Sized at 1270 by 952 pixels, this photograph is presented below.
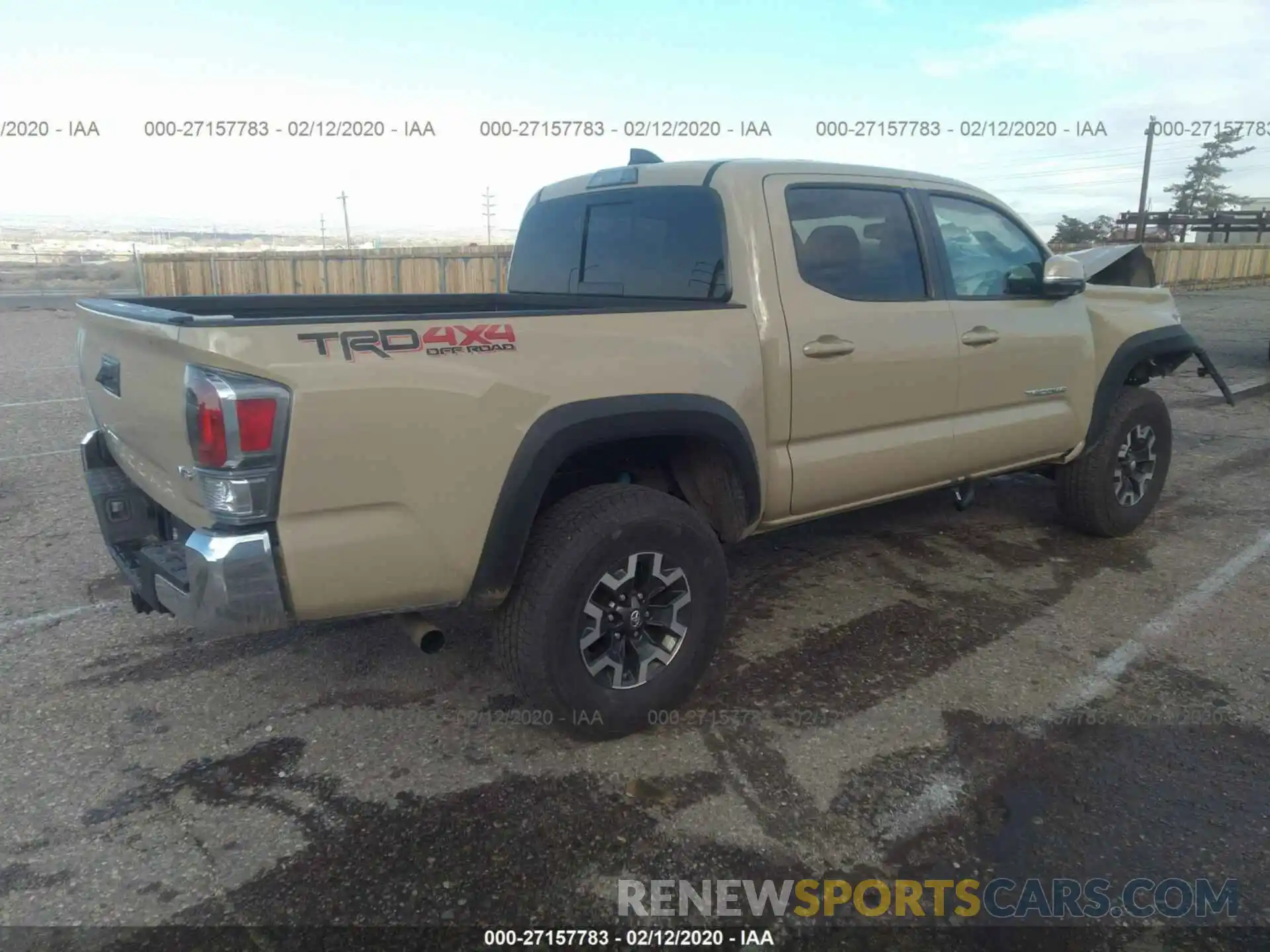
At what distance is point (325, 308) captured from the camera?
4.16 metres

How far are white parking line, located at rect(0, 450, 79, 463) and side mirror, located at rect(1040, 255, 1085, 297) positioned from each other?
7.02 metres

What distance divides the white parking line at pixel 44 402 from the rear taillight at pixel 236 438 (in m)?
8.66

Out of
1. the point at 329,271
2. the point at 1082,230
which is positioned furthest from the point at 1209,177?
the point at 329,271

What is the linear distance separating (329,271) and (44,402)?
19.4m

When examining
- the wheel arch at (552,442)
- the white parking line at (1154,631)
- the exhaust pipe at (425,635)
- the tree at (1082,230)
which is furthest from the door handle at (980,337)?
the tree at (1082,230)

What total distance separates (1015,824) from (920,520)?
3153 millimetres

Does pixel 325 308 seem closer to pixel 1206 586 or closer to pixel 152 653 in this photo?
pixel 152 653

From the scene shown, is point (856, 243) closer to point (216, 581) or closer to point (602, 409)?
point (602, 409)

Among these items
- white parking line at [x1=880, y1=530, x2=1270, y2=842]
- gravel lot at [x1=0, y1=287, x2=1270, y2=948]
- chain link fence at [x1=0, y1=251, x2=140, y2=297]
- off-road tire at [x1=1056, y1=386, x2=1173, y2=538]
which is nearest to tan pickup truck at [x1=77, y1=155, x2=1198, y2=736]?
off-road tire at [x1=1056, y1=386, x2=1173, y2=538]

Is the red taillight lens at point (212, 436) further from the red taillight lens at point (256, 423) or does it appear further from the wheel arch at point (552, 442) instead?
the wheel arch at point (552, 442)

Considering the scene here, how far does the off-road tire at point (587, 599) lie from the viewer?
9.77 ft

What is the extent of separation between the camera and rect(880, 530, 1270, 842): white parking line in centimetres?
281

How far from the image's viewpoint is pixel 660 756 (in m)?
3.15

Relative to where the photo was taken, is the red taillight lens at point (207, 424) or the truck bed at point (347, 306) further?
the truck bed at point (347, 306)
